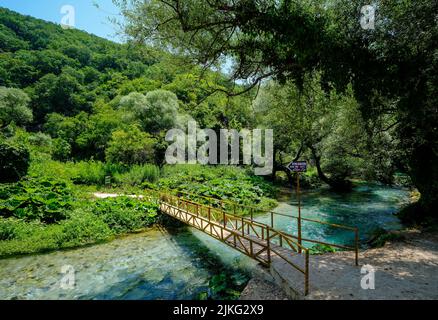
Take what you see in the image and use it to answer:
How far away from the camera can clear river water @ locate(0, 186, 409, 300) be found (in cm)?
808

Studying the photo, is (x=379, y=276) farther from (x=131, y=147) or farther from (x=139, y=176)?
(x=131, y=147)

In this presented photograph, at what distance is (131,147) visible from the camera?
2597cm

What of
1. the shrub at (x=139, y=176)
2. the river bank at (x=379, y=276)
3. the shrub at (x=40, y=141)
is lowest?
the river bank at (x=379, y=276)

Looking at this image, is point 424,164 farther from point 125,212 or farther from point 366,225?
point 125,212

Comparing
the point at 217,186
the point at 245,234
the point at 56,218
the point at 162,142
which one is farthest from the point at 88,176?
the point at 245,234

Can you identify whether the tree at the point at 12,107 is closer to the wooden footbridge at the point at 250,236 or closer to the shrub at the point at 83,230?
the wooden footbridge at the point at 250,236

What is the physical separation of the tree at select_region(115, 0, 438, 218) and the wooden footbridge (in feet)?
16.8

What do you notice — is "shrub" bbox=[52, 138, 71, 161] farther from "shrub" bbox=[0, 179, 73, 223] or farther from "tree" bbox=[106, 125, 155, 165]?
"shrub" bbox=[0, 179, 73, 223]

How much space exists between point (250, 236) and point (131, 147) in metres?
19.2

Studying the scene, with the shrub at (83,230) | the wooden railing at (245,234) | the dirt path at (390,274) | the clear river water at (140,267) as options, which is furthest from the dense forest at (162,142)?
the dirt path at (390,274)

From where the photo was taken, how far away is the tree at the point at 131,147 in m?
26.0

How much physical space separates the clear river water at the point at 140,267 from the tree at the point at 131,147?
549 inches

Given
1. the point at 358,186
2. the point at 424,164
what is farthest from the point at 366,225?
the point at 358,186

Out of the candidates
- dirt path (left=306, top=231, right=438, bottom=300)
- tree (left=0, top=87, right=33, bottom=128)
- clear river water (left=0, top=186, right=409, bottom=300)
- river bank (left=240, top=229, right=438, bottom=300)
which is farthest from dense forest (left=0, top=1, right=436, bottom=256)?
river bank (left=240, top=229, right=438, bottom=300)
